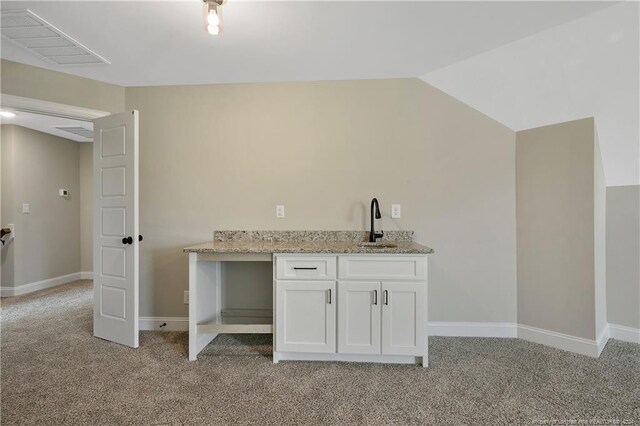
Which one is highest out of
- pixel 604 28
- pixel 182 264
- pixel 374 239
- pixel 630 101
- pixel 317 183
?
pixel 604 28

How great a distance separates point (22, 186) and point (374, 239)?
496 centimetres

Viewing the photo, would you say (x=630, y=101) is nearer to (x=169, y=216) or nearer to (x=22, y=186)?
(x=169, y=216)

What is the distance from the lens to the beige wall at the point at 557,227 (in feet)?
7.46

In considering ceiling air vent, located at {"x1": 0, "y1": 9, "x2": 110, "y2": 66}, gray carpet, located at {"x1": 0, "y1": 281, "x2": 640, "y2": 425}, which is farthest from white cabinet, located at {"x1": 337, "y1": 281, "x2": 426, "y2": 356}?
ceiling air vent, located at {"x1": 0, "y1": 9, "x2": 110, "y2": 66}

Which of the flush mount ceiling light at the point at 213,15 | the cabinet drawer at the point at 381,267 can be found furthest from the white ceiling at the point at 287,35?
the cabinet drawer at the point at 381,267

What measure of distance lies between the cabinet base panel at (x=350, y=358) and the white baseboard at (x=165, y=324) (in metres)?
1.20

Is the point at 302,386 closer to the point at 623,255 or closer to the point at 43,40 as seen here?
the point at 623,255

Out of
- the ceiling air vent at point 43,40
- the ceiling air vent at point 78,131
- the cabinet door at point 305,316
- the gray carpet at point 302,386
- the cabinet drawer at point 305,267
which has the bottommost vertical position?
the gray carpet at point 302,386

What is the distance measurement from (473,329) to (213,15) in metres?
3.11

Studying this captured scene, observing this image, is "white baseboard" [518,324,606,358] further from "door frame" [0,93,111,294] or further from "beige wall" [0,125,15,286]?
"beige wall" [0,125,15,286]

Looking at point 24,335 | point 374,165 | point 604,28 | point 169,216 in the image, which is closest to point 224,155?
point 169,216

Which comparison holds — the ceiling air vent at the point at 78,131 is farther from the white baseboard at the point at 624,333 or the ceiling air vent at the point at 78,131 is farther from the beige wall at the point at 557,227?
the white baseboard at the point at 624,333

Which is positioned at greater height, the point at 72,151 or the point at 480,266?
the point at 72,151

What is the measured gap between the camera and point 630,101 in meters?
2.12
